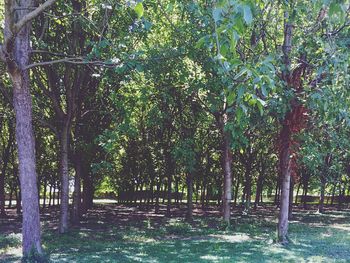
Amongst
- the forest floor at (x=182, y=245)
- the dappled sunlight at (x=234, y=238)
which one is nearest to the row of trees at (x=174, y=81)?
the forest floor at (x=182, y=245)

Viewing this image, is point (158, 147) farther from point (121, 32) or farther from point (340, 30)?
point (340, 30)

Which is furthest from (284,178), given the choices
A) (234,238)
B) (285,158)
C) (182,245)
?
(182,245)

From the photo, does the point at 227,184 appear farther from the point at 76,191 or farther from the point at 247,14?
the point at 247,14

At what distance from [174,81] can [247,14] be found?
1505 centimetres

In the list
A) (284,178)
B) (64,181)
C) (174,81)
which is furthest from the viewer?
(174,81)

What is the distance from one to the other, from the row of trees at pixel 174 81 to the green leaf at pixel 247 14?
0.04ft

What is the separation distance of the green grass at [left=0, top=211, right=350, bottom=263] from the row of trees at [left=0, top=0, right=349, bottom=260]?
49.5 inches

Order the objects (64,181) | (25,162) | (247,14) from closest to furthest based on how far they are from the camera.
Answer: (247,14) < (25,162) < (64,181)

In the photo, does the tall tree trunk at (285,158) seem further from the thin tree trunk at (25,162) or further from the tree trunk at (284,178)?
the thin tree trunk at (25,162)

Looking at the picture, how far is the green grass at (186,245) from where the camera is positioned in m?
10.6

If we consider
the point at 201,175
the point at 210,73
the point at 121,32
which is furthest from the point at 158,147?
the point at 121,32

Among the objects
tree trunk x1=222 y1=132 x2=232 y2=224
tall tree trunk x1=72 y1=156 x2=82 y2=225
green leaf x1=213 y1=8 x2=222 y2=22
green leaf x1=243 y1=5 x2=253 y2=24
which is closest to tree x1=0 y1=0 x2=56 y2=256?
green leaf x1=213 y1=8 x2=222 y2=22

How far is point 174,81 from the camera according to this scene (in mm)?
17562

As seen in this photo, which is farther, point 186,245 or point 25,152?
point 186,245
